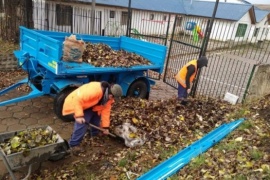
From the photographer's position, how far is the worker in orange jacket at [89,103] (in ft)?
12.9

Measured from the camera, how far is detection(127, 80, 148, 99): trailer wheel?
22.2ft

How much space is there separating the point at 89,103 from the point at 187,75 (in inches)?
121

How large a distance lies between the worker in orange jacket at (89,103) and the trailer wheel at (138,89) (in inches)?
90.8

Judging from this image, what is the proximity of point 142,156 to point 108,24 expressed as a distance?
52.8 feet

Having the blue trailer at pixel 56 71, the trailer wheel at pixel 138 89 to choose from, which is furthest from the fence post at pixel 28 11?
the trailer wheel at pixel 138 89

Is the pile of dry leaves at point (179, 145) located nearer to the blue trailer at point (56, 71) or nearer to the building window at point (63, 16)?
the blue trailer at point (56, 71)

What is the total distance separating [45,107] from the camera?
6.10 metres

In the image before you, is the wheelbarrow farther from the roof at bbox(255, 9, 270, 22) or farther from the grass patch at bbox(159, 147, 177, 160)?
the roof at bbox(255, 9, 270, 22)

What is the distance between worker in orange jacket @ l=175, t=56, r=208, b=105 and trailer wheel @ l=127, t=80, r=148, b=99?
1031 mm

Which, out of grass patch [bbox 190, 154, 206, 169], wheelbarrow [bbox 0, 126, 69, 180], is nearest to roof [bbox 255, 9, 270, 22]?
grass patch [bbox 190, 154, 206, 169]

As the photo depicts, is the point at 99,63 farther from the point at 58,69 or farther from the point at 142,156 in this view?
the point at 142,156

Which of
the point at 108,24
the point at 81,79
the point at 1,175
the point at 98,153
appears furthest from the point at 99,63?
the point at 108,24

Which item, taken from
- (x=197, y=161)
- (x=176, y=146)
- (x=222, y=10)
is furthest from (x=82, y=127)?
(x=222, y=10)

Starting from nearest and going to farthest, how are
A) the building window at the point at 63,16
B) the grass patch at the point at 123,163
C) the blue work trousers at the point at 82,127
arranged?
the grass patch at the point at 123,163
the blue work trousers at the point at 82,127
the building window at the point at 63,16
